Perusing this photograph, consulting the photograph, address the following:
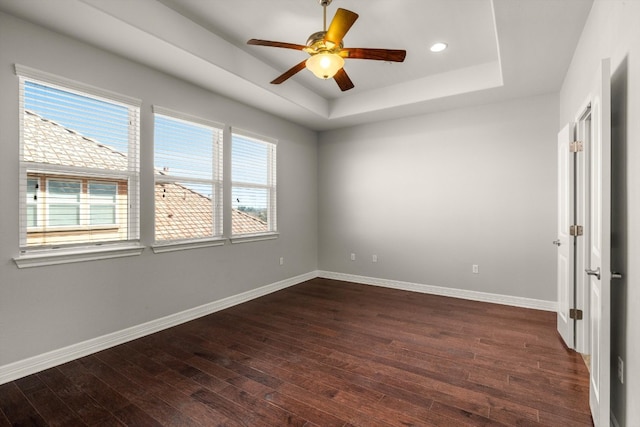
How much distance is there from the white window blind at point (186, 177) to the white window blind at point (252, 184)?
29cm

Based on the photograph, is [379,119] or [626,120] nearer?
[626,120]

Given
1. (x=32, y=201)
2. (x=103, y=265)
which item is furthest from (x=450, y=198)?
(x=32, y=201)

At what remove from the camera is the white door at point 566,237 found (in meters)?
2.67

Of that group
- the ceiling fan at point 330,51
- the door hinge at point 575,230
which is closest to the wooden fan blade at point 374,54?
the ceiling fan at point 330,51

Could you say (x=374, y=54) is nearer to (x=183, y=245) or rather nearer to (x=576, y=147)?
(x=576, y=147)

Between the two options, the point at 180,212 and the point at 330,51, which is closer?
the point at 330,51

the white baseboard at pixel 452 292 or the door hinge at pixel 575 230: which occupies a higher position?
the door hinge at pixel 575 230

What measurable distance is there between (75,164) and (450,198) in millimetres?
4405

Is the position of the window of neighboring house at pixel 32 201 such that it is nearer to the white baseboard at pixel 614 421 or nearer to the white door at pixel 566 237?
the white baseboard at pixel 614 421

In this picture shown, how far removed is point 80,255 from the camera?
8.90 ft

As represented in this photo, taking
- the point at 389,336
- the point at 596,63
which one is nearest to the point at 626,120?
the point at 596,63

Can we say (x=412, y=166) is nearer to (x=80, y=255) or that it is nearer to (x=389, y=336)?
(x=389, y=336)

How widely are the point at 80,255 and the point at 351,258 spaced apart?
12.6 ft

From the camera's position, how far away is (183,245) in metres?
3.55
